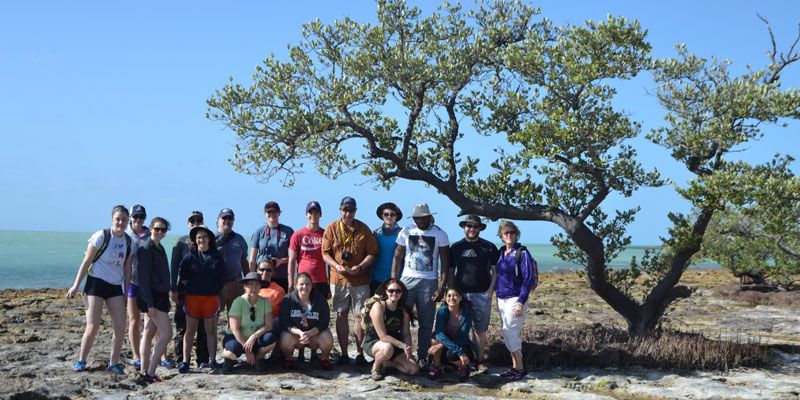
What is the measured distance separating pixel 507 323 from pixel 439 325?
3.11 feet

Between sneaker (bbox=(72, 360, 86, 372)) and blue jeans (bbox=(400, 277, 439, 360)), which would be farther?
sneaker (bbox=(72, 360, 86, 372))

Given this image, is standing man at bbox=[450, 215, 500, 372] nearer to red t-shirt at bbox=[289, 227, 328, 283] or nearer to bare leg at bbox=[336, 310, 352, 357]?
bare leg at bbox=[336, 310, 352, 357]

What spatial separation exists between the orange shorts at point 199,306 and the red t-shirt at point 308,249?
1306 mm

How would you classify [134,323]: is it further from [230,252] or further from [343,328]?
[343,328]

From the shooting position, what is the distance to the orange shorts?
10883mm

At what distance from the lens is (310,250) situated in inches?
440

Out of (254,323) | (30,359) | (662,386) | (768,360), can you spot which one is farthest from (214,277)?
(768,360)

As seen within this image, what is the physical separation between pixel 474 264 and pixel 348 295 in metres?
1.89

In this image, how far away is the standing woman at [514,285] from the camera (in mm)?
10625

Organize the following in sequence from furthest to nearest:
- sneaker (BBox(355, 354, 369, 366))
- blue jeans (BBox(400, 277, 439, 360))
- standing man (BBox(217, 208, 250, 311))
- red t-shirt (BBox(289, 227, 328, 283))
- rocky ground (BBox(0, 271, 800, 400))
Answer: sneaker (BBox(355, 354, 369, 366))
standing man (BBox(217, 208, 250, 311))
red t-shirt (BBox(289, 227, 328, 283))
blue jeans (BBox(400, 277, 439, 360))
rocky ground (BBox(0, 271, 800, 400))

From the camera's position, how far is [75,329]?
672 inches

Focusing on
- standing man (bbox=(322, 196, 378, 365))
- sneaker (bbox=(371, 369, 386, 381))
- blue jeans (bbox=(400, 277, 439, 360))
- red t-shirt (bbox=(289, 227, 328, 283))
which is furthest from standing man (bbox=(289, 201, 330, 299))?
sneaker (bbox=(371, 369, 386, 381))

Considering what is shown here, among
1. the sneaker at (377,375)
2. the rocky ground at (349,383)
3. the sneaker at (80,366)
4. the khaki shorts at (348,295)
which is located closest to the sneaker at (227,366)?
the rocky ground at (349,383)

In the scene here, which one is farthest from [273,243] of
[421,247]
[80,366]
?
[80,366]
